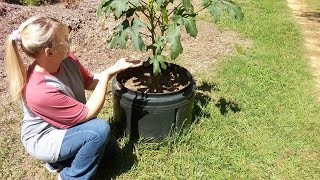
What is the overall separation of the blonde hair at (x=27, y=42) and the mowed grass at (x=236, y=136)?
0.96 m

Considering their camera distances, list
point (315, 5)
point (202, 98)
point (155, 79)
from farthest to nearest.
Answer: point (315, 5), point (202, 98), point (155, 79)

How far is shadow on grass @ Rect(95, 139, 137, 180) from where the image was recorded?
3.01 m

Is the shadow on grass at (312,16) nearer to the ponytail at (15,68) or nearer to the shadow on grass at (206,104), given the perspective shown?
the shadow on grass at (206,104)

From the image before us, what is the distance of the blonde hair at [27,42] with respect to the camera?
2.27 metres

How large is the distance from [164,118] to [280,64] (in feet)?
8.54

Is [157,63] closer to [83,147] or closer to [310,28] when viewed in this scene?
[83,147]

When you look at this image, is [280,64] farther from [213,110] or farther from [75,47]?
[75,47]

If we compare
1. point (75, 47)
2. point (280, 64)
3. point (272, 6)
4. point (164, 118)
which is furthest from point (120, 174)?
point (272, 6)

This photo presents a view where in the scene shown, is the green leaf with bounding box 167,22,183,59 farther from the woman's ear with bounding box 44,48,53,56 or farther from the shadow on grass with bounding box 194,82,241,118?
the shadow on grass with bounding box 194,82,241,118

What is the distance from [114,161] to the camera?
311 centimetres

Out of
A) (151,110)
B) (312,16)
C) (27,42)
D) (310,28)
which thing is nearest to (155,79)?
(151,110)

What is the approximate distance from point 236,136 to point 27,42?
2.04m

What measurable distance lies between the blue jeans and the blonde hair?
45cm

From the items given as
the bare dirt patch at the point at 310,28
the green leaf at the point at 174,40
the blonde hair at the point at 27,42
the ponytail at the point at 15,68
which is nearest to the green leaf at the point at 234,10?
the green leaf at the point at 174,40
